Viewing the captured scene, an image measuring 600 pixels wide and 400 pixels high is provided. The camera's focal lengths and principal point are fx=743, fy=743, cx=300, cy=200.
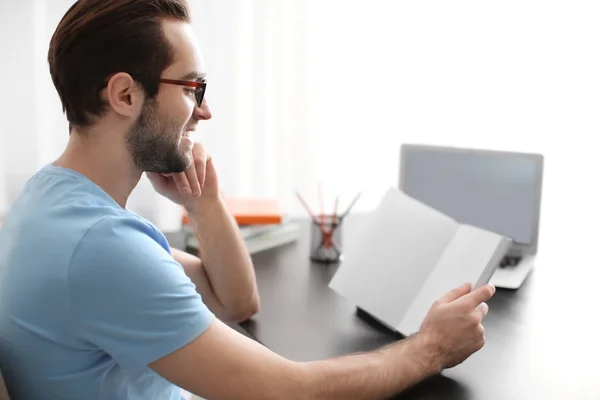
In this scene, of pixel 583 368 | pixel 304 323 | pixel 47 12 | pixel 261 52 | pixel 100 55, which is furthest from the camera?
pixel 261 52

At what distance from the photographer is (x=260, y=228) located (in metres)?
2.02

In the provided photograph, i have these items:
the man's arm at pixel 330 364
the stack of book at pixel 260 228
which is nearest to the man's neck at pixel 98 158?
the man's arm at pixel 330 364

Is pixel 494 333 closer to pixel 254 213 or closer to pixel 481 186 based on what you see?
pixel 481 186

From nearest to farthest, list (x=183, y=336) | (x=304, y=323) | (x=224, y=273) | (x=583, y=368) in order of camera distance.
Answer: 1. (x=183, y=336)
2. (x=583, y=368)
3. (x=304, y=323)
4. (x=224, y=273)

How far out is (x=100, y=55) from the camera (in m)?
1.15

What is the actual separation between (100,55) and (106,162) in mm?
169

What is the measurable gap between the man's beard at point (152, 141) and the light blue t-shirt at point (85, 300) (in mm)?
104

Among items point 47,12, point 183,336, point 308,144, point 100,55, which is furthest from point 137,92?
point 308,144

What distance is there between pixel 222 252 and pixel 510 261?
2.42 ft

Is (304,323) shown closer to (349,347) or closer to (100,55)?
(349,347)

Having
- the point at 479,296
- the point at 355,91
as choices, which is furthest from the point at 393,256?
the point at 355,91

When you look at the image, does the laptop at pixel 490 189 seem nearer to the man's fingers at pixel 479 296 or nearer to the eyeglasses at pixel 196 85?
the man's fingers at pixel 479 296

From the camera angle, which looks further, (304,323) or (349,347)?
(304,323)

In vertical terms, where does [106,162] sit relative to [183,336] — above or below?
above
